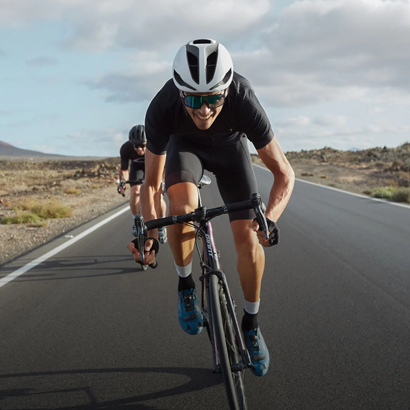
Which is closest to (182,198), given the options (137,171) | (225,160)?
(225,160)

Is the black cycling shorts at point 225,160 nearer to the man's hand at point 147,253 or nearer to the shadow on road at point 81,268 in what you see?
the man's hand at point 147,253

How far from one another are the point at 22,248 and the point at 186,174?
606cm

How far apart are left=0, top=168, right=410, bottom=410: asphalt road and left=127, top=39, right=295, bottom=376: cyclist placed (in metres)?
0.41

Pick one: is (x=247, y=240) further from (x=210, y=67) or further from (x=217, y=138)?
(x=210, y=67)

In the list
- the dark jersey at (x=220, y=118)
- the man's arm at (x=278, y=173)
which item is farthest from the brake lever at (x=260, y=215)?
the dark jersey at (x=220, y=118)

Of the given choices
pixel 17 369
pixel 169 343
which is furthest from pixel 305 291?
pixel 17 369

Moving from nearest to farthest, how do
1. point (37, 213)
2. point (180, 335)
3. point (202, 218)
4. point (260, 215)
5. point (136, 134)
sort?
point (260, 215) → point (202, 218) → point (180, 335) → point (136, 134) → point (37, 213)

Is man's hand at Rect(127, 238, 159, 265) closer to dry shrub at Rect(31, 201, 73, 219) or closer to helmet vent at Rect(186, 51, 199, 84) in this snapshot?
helmet vent at Rect(186, 51, 199, 84)

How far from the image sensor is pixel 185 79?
3248 mm

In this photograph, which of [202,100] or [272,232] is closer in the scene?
[272,232]

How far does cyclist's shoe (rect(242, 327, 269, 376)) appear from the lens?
3.59 metres

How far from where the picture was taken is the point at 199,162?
407 centimetres

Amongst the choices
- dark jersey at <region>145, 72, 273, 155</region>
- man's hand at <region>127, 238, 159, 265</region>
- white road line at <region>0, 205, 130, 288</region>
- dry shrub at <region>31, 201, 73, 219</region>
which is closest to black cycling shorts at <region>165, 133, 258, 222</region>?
dark jersey at <region>145, 72, 273, 155</region>

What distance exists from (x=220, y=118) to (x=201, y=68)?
0.58 m
